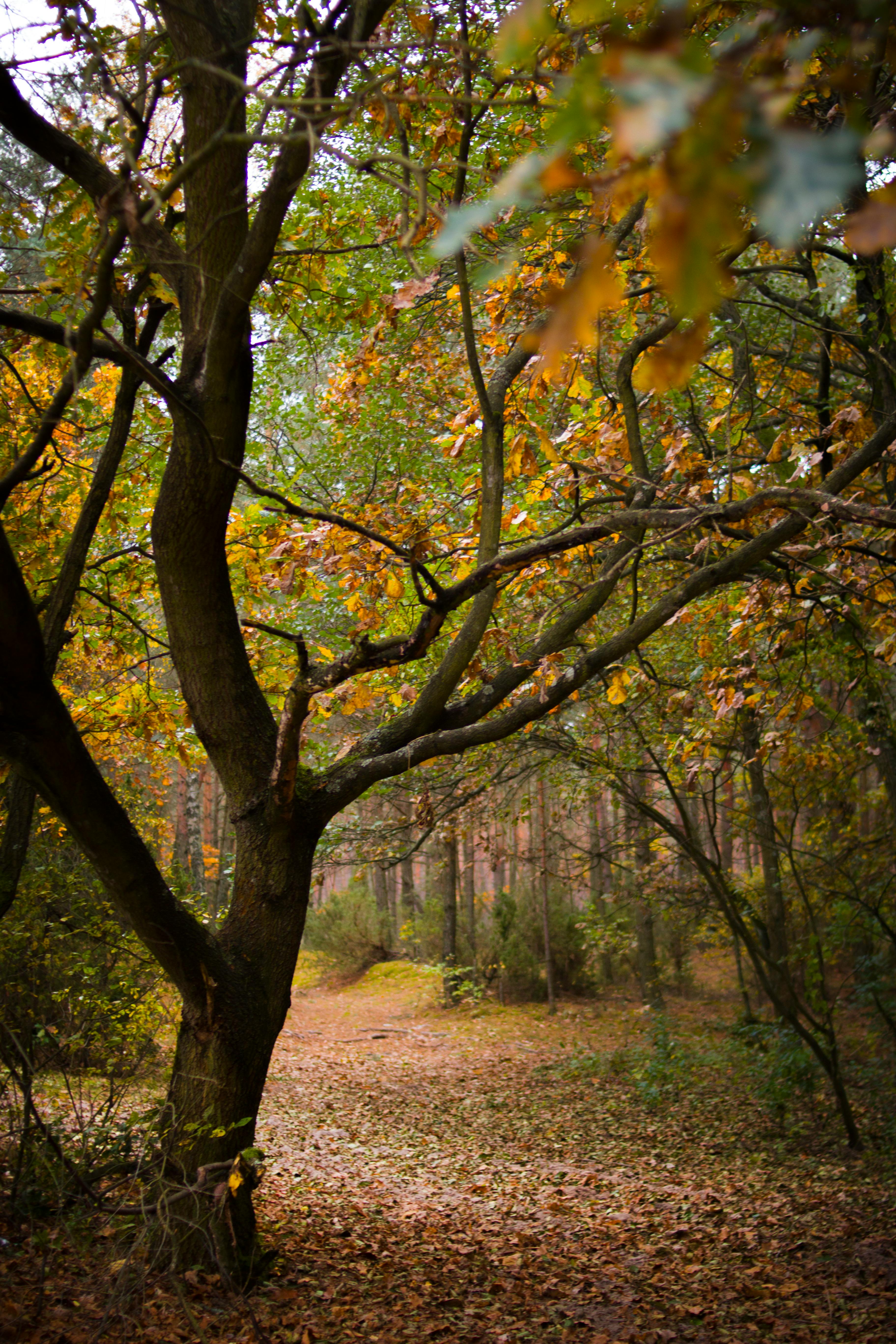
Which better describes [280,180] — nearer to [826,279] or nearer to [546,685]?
[546,685]

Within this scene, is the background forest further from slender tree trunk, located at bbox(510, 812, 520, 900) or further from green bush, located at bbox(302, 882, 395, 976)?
green bush, located at bbox(302, 882, 395, 976)

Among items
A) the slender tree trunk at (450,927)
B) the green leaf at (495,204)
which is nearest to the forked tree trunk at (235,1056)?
the green leaf at (495,204)

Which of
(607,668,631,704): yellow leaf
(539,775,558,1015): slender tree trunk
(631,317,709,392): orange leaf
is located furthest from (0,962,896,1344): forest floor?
(631,317,709,392): orange leaf

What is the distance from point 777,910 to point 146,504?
24.3ft

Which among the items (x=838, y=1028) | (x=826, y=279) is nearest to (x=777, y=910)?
(x=838, y=1028)

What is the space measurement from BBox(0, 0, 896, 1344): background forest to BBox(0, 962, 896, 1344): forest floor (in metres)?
0.07

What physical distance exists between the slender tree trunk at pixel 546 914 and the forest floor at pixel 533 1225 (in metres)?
2.52

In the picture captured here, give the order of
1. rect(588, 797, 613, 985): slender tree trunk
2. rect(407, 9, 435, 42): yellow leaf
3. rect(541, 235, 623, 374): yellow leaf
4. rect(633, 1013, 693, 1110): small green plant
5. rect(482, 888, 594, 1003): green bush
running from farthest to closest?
1. rect(482, 888, 594, 1003): green bush
2. rect(588, 797, 613, 985): slender tree trunk
3. rect(633, 1013, 693, 1110): small green plant
4. rect(407, 9, 435, 42): yellow leaf
5. rect(541, 235, 623, 374): yellow leaf

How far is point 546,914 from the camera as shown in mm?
12594

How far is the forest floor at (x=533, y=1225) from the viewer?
3268 mm

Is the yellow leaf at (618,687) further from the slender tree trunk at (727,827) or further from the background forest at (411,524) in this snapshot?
the slender tree trunk at (727,827)

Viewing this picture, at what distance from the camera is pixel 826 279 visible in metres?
5.44

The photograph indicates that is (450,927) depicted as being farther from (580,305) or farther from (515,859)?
(580,305)

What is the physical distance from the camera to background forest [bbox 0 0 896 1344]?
1.87m
